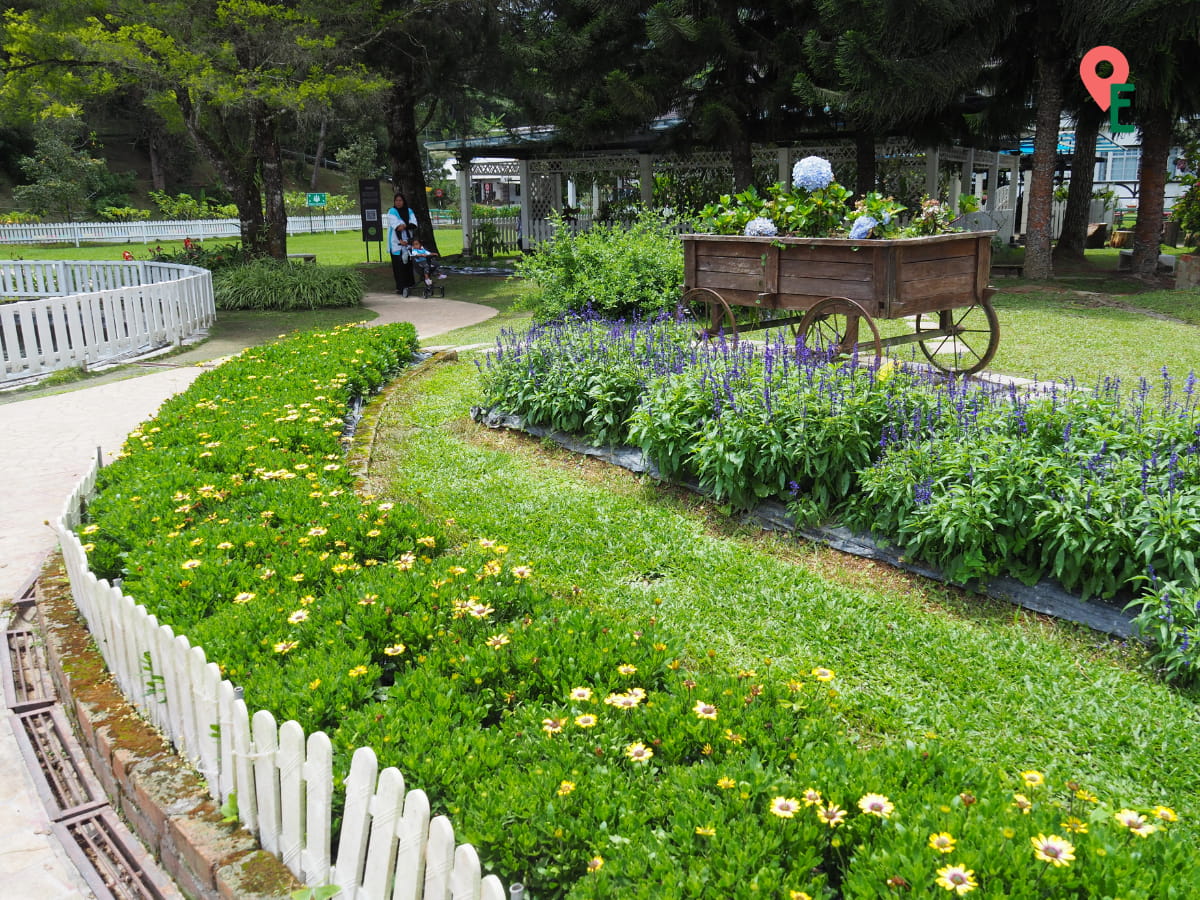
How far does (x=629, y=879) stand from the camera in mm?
2152

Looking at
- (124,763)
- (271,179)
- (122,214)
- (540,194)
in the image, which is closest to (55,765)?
(124,763)

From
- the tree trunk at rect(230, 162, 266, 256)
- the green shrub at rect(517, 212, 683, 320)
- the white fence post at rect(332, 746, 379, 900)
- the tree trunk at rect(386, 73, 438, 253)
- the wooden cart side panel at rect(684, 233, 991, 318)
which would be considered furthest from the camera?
the tree trunk at rect(386, 73, 438, 253)

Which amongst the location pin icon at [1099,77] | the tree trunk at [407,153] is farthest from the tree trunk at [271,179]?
the location pin icon at [1099,77]

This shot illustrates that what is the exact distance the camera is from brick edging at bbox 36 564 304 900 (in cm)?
251

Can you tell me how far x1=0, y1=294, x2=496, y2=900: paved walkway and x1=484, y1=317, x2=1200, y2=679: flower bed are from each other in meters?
3.20

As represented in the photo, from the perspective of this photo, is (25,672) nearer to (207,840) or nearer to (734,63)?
(207,840)

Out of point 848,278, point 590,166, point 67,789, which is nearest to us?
point 67,789

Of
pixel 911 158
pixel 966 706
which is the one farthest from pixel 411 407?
pixel 911 158

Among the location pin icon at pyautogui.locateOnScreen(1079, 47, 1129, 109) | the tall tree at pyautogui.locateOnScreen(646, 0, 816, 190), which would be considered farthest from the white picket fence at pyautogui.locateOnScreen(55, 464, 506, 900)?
the location pin icon at pyautogui.locateOnScreen(1079, 47, 1129, 109)

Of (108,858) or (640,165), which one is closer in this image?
(108,858)

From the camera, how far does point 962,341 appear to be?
8.61 m

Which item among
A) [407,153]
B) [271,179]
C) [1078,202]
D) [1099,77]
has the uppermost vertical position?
[1099,77]

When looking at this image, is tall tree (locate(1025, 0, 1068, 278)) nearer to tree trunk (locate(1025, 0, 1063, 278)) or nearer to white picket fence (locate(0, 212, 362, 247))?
tree trunk (locate(1025, 0, 1063, 278))

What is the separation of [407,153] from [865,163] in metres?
10.5
